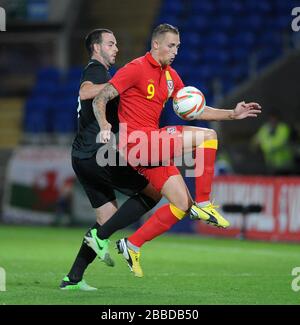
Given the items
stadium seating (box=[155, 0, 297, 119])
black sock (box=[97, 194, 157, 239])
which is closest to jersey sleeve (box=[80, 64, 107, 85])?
black sock (box=[97, 194, 157, 239])

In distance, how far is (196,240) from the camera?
16.6 meters

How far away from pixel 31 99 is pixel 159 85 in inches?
577

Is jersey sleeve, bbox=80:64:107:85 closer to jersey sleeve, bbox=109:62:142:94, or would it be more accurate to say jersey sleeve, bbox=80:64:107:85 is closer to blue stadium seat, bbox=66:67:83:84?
jersey sleeve, bbox=109:62:142:94

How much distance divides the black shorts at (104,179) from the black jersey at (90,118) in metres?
0.09

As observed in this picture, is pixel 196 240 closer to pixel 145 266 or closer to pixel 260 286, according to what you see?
pixel 145 266

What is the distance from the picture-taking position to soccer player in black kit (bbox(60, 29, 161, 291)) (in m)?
8.70

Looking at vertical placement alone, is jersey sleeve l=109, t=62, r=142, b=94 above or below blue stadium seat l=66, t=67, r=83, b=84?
below

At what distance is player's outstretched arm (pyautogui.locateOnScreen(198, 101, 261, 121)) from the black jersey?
799 mm

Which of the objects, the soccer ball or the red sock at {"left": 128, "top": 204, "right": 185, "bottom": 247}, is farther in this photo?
the soccer ball

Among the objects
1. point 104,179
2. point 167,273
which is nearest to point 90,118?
point 104,179

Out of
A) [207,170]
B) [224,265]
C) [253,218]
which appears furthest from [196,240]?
[207,170]

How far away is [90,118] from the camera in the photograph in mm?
8844

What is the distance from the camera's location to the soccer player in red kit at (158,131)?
8.54m

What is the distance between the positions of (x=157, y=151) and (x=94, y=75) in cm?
87
